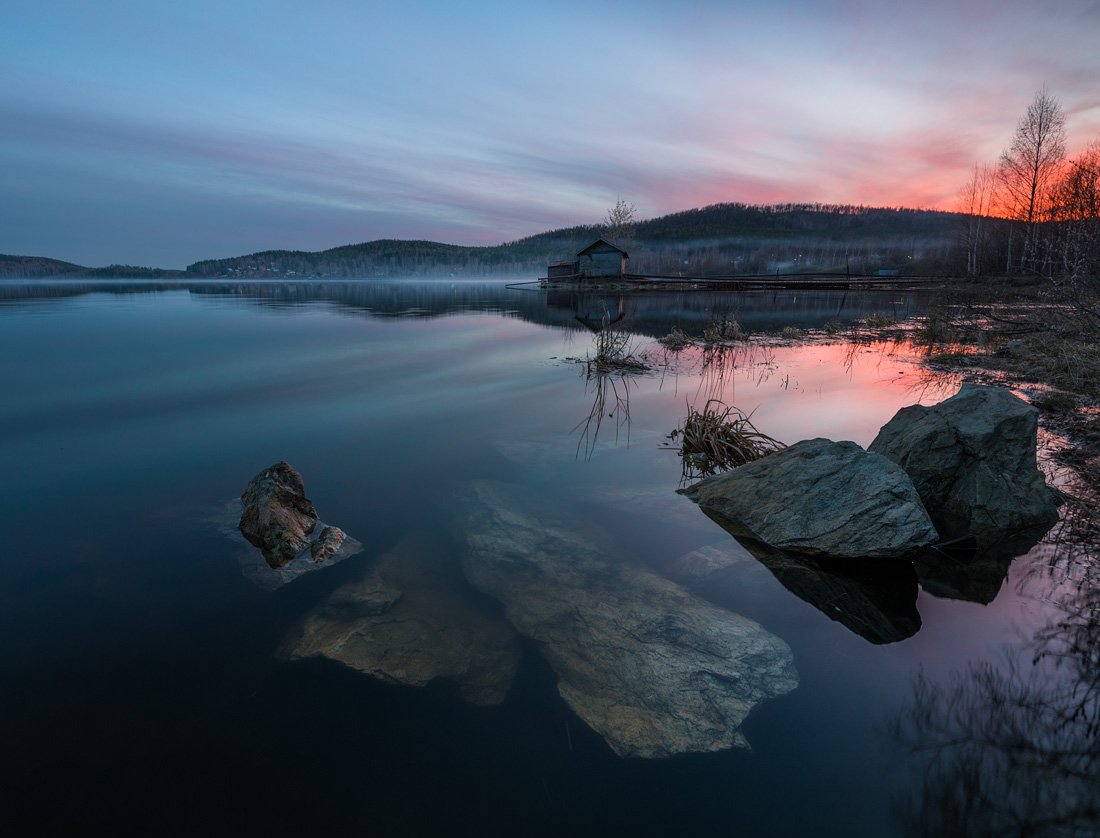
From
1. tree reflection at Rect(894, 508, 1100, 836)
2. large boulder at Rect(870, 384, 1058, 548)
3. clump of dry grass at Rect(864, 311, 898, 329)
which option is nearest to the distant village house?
clump of dry grass at Rect(864, 311, 898, 329)

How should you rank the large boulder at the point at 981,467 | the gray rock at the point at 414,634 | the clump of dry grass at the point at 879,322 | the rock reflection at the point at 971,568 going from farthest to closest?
the clump of dry grass at the point at 879,322 < the large boulder at the point at 981,467 < the rock reflection at the point at 971,568 < the gray rock at the point at 414,634

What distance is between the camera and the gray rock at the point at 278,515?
5500 millimetres

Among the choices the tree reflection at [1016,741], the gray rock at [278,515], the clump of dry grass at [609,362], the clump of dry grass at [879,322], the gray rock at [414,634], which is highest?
the clump of dry grass at [879,322]

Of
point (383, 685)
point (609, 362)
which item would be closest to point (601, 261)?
point (609, 362)

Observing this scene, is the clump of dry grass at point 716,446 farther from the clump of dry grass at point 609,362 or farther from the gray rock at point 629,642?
the clump of dry grass at point 609,362

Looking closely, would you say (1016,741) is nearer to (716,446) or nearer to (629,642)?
(629,642)

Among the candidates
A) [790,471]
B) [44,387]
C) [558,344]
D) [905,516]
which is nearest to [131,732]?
[790,471]

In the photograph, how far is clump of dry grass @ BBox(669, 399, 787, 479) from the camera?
8375mm

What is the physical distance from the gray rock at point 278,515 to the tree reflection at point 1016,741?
5570 mm

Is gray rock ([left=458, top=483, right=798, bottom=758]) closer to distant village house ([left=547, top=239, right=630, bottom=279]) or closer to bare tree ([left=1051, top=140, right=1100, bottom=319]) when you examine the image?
bare tree ([left=1051, top=140, right=1100, bottom=319])

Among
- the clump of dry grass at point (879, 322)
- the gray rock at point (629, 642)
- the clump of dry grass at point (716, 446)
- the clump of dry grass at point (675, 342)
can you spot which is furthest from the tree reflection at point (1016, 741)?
the clump of dry grass at point (879, 322)

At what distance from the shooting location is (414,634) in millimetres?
4355

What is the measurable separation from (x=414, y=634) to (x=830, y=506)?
456 centimetres

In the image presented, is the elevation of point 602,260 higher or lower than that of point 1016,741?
higher
